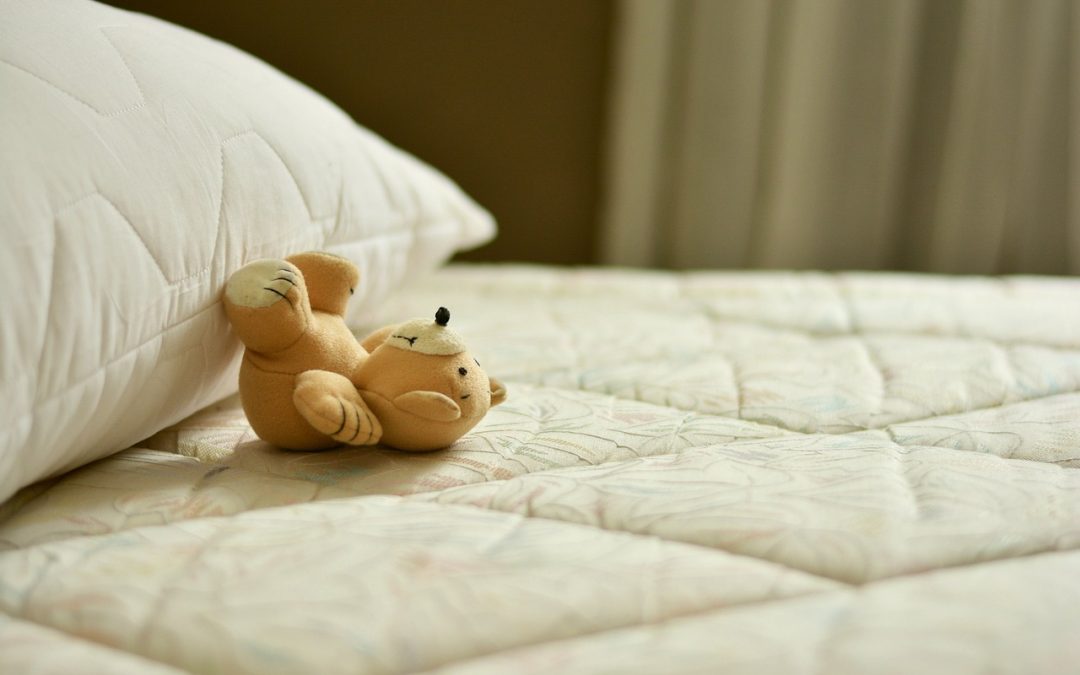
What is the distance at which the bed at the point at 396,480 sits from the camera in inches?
16.6

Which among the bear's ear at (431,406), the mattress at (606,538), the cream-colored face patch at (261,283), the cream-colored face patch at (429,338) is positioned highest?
the cream-colored face patch at (261,283)

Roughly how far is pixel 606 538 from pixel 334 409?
0.18 meters

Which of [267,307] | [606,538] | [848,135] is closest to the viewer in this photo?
[606,538]

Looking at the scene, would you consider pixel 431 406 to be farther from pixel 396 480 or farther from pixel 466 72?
pixel 466 72

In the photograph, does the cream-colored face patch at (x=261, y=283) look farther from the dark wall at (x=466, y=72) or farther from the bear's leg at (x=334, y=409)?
the dark wall at (x=466, y=72)

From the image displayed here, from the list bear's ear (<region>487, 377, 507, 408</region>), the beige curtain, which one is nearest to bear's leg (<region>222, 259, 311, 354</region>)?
bear's ear (<region>487, 377, 507, 408</region>)

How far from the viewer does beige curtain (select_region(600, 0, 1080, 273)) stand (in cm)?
184

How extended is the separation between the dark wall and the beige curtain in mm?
88

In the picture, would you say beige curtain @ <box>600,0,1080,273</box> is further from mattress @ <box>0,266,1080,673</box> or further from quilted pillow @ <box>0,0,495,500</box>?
quilted pillow @ <box>0,0,495,500</box>

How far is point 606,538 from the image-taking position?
51cm

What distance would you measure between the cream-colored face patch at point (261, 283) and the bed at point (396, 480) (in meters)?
0.02

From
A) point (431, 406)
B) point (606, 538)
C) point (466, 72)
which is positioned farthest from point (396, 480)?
point (466, 72)

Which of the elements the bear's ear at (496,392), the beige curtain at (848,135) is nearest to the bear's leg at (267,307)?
the bear's ear at (496,392)

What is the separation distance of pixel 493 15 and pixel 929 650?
5.80 feet
